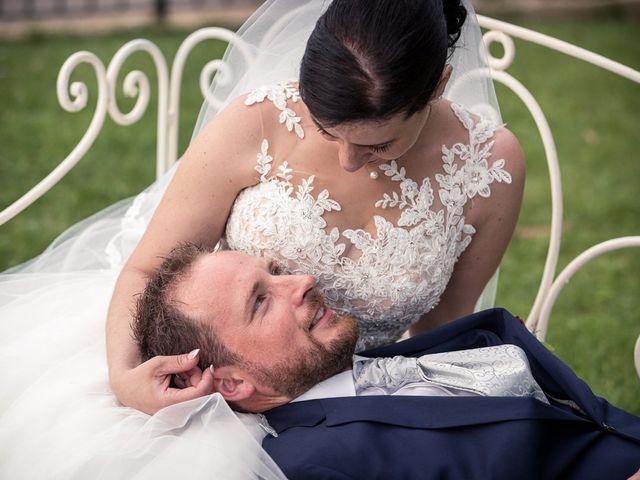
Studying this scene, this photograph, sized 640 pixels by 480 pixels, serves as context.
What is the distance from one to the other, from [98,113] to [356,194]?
4.33 feet

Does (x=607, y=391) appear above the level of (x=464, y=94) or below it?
below

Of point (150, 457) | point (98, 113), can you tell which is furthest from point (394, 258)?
point (98, 113)

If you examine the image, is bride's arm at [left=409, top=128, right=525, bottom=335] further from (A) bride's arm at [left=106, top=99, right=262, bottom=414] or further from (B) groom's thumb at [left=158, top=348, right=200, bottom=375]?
(B) groom's thumb at [left=158, top=348, right=200, bottom=375]

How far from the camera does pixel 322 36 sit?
2.51 meters

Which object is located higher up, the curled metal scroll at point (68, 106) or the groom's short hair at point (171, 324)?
the curled metal scroll at point (68, 106)

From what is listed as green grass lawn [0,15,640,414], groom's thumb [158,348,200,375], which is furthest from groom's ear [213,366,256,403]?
green grass lawn [0,15,640,414]

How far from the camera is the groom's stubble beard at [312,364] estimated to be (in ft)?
8.40

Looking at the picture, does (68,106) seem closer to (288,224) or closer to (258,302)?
(288,224)

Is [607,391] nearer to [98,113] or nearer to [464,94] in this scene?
[464,94]

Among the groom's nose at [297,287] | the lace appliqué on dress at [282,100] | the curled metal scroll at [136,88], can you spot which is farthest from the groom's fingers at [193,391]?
the curled metal scroll at [136,88]

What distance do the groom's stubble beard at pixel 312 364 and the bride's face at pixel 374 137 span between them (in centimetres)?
46

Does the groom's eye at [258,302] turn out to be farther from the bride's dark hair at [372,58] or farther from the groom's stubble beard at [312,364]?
the bride's dark hair at [372,58]

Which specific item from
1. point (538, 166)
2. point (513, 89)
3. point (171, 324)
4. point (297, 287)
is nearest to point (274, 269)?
point (297, 287)

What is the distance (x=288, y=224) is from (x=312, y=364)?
549mm
